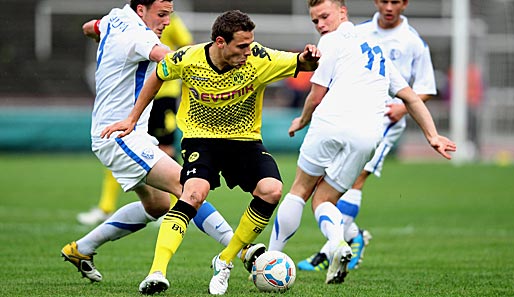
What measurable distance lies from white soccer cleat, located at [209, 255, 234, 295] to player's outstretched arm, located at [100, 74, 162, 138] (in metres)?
1.08

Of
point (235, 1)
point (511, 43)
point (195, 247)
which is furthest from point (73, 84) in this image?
point (195, 247)

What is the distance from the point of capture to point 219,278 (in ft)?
20.3

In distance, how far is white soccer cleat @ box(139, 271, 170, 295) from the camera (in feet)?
18.7

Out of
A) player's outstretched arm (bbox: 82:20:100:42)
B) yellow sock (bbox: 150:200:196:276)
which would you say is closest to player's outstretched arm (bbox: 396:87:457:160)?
yellow sock (bbox: 150:200:196:276)

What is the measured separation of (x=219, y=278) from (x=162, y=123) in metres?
4.98

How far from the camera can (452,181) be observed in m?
17.1

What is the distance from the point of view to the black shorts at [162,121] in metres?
Answer: 10.9

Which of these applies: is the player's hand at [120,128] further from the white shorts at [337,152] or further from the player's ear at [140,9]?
the white shorts at [337,152]

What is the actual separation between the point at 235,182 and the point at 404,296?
1369 millimetres

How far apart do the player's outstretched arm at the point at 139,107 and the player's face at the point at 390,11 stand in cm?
284

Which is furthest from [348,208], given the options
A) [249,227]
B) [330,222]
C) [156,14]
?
[156,14]

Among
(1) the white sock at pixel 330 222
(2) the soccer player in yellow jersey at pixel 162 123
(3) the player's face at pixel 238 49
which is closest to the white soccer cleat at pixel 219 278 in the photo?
(1) the white sock at pixel 330 222

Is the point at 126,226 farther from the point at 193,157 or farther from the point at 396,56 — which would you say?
the point at 396,56

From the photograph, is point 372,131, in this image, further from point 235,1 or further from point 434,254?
Answer: point 235,1
